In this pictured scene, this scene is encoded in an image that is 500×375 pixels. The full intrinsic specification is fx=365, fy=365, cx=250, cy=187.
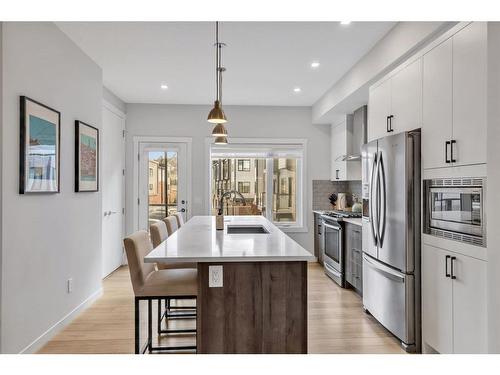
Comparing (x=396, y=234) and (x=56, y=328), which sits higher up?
(x=396, y=234)

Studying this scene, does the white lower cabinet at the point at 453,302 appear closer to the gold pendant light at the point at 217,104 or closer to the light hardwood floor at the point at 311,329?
the light hardwood floor at the point at 311,329

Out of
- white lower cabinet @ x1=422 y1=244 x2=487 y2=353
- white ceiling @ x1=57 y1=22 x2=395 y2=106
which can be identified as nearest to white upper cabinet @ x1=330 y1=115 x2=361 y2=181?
white ceiling @ x1=57 y1=22 x2=395 y2=106

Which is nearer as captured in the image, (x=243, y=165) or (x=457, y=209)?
(x=457, y=209)

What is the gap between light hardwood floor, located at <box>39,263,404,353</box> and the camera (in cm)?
278

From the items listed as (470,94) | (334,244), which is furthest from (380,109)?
(334,244)

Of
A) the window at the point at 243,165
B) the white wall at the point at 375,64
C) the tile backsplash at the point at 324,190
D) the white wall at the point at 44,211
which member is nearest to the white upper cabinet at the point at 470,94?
the white wall at the point at 375,64

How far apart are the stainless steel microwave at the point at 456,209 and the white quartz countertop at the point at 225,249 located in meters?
0.94

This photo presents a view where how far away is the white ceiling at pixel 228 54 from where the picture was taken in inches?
121

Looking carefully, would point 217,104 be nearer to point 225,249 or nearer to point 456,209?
point 225,249

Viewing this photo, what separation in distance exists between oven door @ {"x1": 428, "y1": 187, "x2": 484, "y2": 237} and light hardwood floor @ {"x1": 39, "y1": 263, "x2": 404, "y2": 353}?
1063mm

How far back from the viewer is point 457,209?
225 cm

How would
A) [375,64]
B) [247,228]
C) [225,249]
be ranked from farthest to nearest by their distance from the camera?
[247,228], [375,64], [225,249]

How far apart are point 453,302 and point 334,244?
8.21ft

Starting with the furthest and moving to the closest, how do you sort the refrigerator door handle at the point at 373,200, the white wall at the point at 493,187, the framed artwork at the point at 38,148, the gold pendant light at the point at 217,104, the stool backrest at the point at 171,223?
1. the stool backrest at the point at 171,223
2. the refrigerator door handle at the point at 373,200
3. the gold pendant light at the point at 217,104
4. the framed artwork at the point at 38,148
5. the white wall at the point at 493,187
